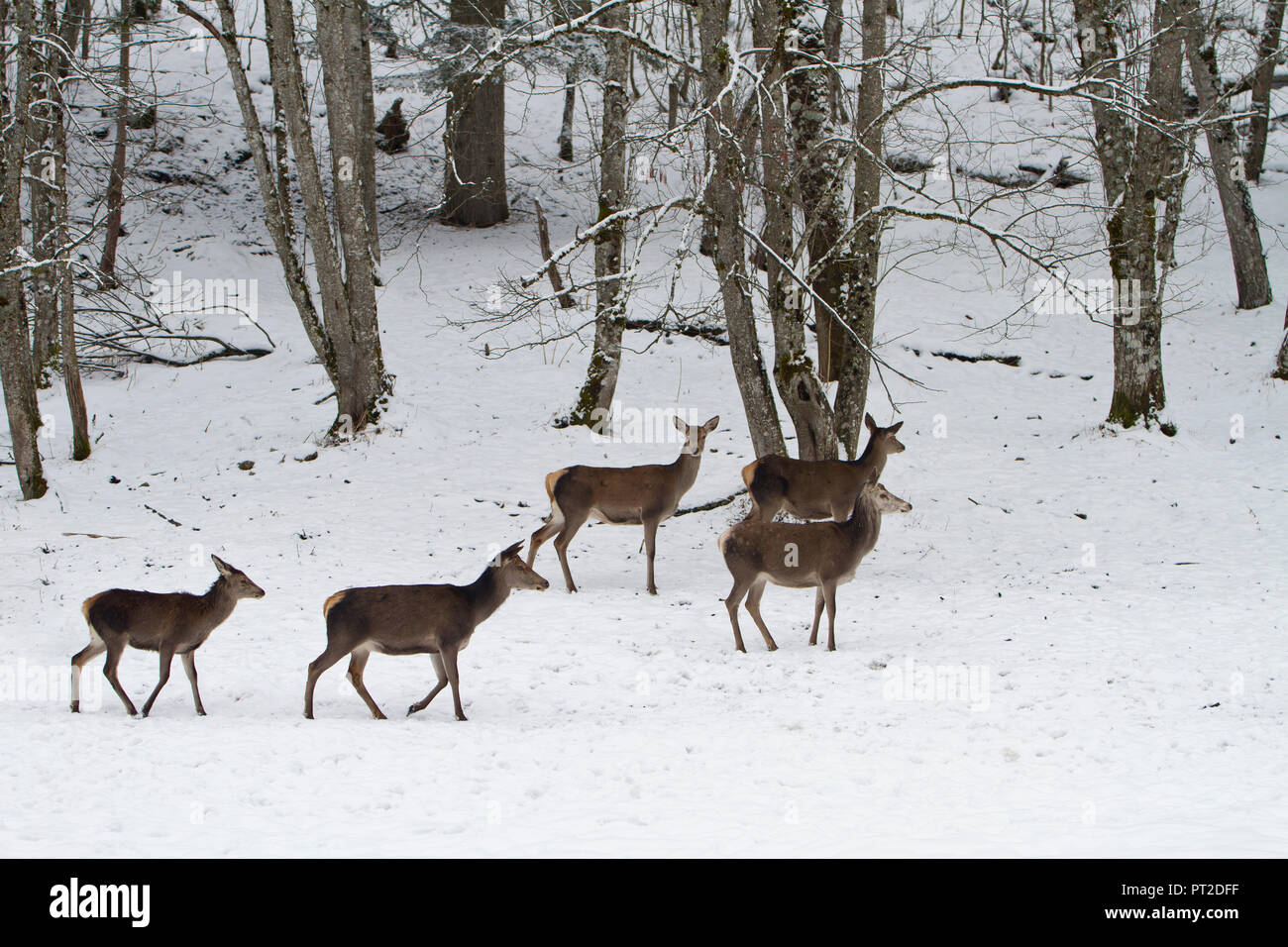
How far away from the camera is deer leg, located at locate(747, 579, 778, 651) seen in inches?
374

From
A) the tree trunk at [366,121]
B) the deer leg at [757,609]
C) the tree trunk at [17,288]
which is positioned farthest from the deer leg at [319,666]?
the tree trunk at [366,121]

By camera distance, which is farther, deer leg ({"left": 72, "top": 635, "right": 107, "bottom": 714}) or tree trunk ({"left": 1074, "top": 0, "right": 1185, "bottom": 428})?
tree trunk ({"left": 1074, "top": 0, "right": 1185, "bottom": 428})

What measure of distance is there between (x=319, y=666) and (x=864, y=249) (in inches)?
322

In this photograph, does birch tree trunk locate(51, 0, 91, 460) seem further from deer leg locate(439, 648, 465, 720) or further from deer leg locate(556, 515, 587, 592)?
deer leg locate(439, 648, 465, 720)

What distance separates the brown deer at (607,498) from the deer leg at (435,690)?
10.8 ft

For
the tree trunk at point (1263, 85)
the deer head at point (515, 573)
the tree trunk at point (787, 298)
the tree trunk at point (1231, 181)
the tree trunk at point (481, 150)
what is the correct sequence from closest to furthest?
1. the deer head at point (515, 573)
2. the tree trunk at point (787, 298)
3. the tree trunk at point (1231, 181)
4. the tree trunk at point (1263, 85)
5. the tree trunk at point (481, 150)

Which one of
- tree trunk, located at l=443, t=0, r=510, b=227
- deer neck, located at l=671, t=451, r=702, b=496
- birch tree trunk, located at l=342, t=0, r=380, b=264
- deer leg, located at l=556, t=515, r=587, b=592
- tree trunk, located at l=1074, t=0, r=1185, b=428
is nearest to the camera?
deer leg, located at l=556, t=515, r=587, b=592

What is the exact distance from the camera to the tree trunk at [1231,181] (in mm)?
18141

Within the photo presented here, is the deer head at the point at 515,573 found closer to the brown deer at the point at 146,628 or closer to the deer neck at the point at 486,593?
the deer neck at the point at 486,593

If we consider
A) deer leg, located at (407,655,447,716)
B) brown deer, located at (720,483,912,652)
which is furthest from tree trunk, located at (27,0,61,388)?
brown deer, located at (720,483,912,652)

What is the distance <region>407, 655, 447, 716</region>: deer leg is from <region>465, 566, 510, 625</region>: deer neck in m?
0.40

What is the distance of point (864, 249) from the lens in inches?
520

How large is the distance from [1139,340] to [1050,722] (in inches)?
362

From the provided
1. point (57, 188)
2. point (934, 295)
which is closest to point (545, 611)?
point (57, 188)
